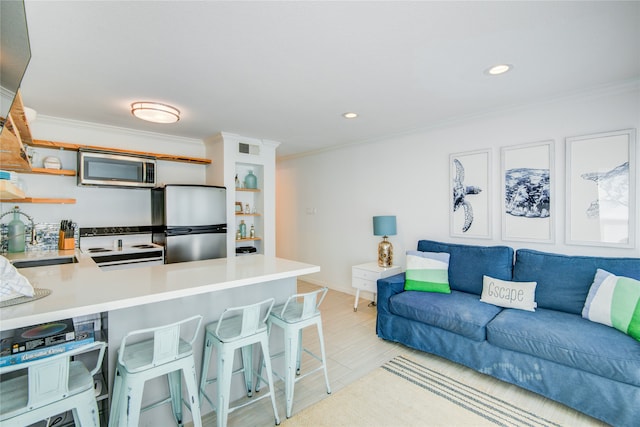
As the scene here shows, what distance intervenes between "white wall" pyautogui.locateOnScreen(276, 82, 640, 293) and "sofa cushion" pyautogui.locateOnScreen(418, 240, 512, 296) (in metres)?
0.34

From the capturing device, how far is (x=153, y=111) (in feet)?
9.43

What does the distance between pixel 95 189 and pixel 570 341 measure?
4.98 meters

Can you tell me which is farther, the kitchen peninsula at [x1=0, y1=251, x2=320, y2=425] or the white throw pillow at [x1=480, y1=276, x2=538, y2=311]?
the white throw pillow at [x1=480, y1=276, x2=538, y2=311]

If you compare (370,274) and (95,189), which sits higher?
(95,189)

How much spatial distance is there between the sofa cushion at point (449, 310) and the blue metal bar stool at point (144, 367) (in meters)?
1.98

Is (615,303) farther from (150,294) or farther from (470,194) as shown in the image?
(150,294)

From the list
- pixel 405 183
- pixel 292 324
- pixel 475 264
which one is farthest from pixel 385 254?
pixel 292 324

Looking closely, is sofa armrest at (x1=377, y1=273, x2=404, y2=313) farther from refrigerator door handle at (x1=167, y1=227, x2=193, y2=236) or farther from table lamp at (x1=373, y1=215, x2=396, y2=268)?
refrigerator door handle at (x1=167, y1=227, x2=193, y2=236)

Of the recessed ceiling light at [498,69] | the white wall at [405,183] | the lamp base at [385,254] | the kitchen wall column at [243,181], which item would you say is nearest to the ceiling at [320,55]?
the recessed ceiling light at [498,69]

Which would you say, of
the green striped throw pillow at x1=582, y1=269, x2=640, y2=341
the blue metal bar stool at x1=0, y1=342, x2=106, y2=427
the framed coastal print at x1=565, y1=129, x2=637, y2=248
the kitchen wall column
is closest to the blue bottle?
the kitchen wall column

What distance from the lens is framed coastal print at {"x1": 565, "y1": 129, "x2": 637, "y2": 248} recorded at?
2488 mm

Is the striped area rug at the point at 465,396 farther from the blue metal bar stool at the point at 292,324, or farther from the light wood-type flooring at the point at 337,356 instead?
the blue metal bar stool at the point at 292,324

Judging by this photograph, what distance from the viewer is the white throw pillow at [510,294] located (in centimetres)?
256

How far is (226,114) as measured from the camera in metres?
3.29
